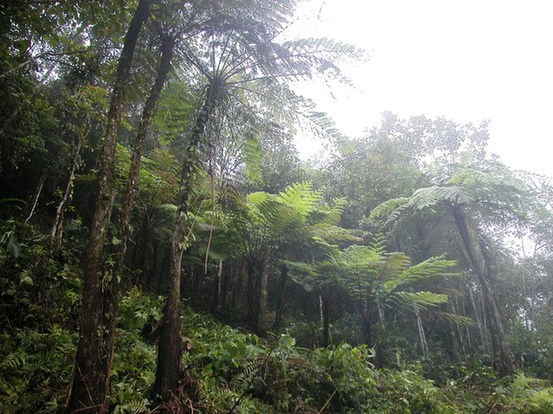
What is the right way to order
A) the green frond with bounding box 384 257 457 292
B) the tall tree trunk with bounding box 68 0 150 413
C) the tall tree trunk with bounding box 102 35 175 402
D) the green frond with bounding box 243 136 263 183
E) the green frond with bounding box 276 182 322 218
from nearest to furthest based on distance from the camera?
the tall tree trunk with bounding box 68 0 150 413, the tall tree trunk with bounding box 102 35 175 402, the green frond with bounding box 243 136 263 183, the green frond with bounding box 384 257 457 292, the green frond with bounding box 276 182 322 218

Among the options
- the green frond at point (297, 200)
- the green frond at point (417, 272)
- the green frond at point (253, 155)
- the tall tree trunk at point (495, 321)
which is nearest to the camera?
the green frond at point (253, 155)

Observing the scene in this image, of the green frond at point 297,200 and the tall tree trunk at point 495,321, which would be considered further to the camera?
the tall tree trunk at point 495,321

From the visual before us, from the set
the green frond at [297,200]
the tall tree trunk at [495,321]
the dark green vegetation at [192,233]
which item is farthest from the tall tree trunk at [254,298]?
the tall tree trunk at [495,321]

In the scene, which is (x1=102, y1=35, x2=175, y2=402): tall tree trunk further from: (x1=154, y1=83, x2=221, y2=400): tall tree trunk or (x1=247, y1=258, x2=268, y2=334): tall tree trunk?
(x1=247, y1=258, x2=268, y2=334): tall tree trunk

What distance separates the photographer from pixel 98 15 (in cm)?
293

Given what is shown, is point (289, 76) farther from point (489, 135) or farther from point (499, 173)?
point (489, 135)

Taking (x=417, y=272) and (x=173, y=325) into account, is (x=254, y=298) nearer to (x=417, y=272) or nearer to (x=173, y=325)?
(x=417, y=272)

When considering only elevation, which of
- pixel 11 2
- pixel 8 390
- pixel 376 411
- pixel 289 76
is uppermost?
pixel 289 76

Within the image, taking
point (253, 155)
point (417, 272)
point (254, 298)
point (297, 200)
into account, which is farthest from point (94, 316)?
point (417, 272)

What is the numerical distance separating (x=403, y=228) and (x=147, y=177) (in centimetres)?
595

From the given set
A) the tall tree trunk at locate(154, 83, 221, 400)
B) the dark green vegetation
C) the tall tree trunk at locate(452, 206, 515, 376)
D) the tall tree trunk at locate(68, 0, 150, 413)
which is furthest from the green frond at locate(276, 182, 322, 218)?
the tall tree trunk at locate(452, 206, 515, 376)

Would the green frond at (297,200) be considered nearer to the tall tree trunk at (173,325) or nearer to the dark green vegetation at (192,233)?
the dark green vegetation at (192,233)

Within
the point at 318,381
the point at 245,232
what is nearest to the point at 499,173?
the point at 245,232

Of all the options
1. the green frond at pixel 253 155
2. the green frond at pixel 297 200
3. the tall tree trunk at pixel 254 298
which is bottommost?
the tall tree trunk at pixel 254 298
